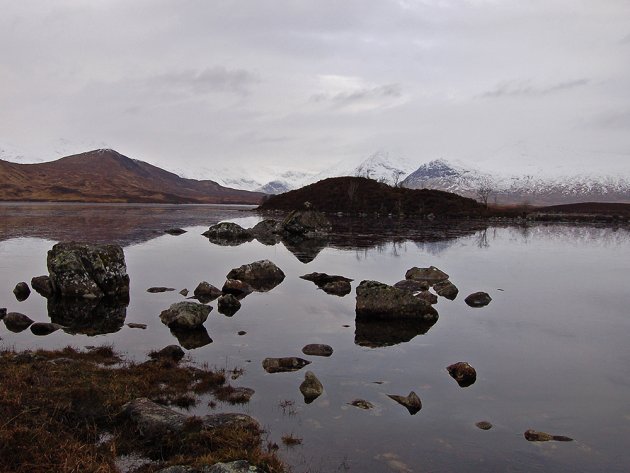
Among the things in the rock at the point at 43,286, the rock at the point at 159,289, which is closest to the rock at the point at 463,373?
the rock at the point at 159,289

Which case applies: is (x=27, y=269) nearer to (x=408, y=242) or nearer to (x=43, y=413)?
(x=43, y=413)

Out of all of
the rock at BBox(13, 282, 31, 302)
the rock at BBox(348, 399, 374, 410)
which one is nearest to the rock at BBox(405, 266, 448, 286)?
the rock at BBox(348, 399, 374, 410)

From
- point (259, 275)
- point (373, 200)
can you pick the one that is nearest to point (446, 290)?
point (259, 275)

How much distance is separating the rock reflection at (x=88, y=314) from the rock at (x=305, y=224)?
55.9 meters

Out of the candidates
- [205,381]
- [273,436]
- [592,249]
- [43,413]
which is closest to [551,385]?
[273,436]

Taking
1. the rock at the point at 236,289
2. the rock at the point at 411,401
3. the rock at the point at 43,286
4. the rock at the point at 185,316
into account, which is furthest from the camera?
the rock at the point at 236,289

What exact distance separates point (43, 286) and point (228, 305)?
1315cm

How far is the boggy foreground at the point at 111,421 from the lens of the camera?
34.7 feet

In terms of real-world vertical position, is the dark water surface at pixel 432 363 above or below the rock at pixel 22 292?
below

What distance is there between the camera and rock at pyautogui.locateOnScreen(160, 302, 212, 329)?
24203 mm

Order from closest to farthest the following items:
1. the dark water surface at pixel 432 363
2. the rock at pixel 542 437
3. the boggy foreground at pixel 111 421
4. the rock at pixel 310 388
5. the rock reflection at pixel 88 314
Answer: the boggy foreground at pixel 111 421 < the dark water surface at pixel 432 363 < the rock at pixel 542 437 < the rock at pixel 310 388 < the rock reflection at pixel 88 314

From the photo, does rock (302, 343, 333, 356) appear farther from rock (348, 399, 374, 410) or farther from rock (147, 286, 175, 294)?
rock (147, 286, 175, 294)

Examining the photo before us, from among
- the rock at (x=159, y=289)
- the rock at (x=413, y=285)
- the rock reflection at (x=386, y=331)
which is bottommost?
the rock reflection at (x=386, y=331)

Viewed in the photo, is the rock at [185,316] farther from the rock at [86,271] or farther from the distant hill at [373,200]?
the distant hill at [373,200]
